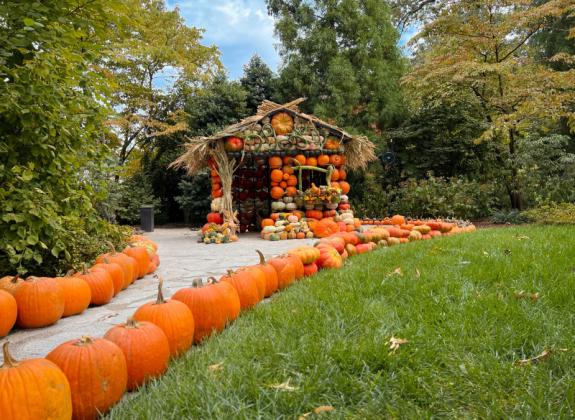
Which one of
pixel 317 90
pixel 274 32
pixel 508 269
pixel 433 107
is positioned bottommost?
pixel 508 269

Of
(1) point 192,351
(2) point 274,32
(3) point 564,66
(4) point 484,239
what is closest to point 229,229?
(4) point 484,239

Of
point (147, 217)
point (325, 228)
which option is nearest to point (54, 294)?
point (325, 228)

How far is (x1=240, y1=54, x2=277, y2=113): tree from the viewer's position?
1446 cm

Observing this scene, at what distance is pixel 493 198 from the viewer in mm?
10766

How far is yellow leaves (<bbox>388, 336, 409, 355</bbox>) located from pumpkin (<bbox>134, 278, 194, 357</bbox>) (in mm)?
1017

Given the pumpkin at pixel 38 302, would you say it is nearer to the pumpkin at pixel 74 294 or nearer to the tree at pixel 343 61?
the pumpkin at pixel 74 294

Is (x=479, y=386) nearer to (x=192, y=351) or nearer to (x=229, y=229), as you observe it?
(x=192, y=351)

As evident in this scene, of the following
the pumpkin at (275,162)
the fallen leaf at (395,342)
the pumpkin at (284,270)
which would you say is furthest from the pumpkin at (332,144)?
the fallen leaf at (395,342)

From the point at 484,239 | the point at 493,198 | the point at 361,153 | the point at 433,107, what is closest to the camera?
the point at 484,239

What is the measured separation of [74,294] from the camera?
2941 millimetres

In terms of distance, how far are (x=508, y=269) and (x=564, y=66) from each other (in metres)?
13.0

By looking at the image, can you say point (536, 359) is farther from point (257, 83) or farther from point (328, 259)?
point (257, 83)

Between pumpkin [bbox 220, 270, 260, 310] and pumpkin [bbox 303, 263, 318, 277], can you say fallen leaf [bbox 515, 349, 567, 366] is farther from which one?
pumpkin [bbox 303, 263, 318, 277]

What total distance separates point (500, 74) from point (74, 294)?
35.8ft
